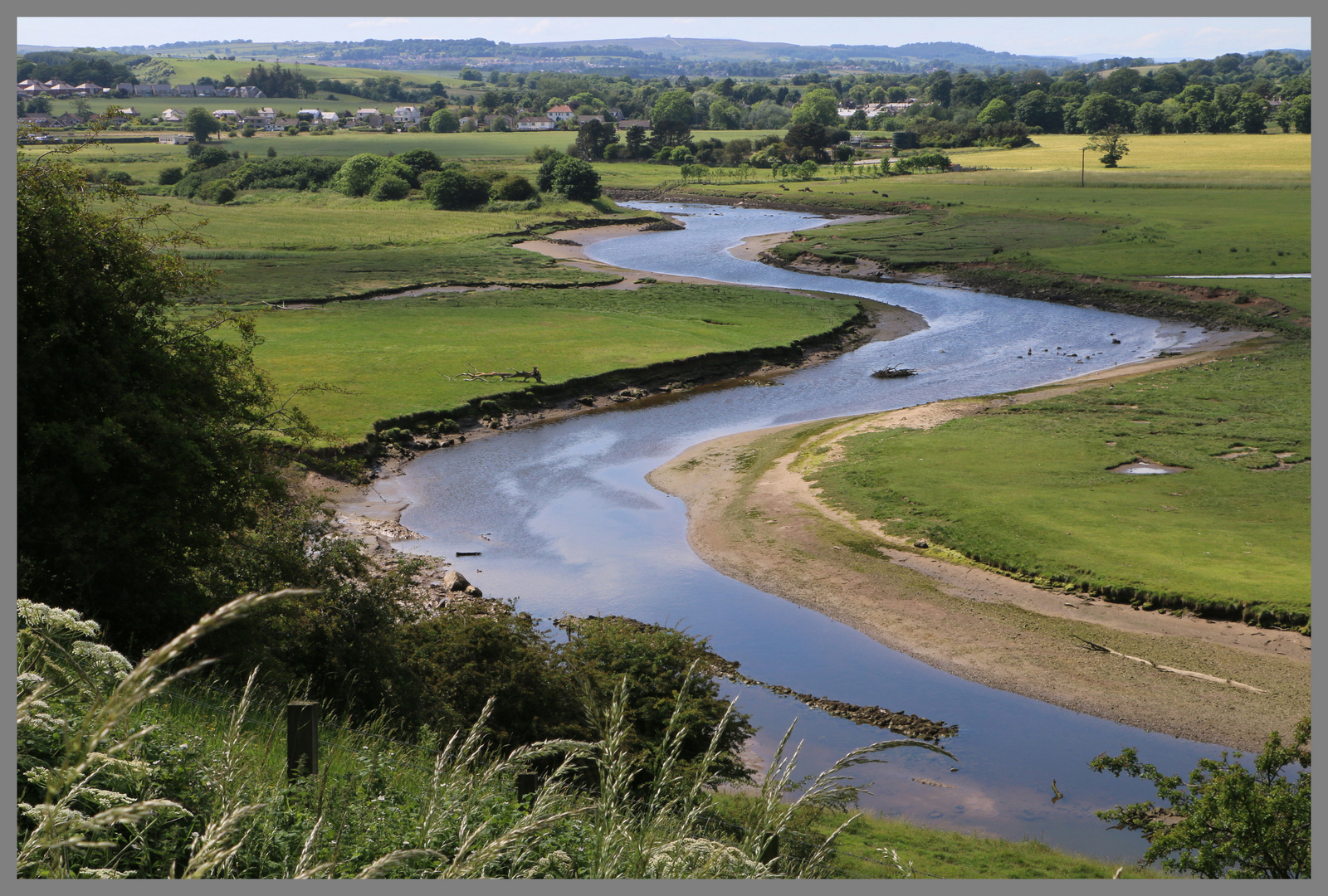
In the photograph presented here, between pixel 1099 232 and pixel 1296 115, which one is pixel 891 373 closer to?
pixel 1099 232

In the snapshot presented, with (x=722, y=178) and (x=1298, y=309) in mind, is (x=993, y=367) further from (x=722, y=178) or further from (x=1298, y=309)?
(x=722, y=178)

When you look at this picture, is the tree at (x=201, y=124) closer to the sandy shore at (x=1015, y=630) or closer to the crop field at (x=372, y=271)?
the crop field at (x=372, y=271)

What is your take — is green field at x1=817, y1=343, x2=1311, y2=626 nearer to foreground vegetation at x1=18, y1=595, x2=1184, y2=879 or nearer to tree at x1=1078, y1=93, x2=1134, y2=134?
foreground vegetation at x1=18, y1=595, x2=1184, y2=879

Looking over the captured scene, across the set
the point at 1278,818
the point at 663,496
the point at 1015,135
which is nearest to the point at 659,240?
the point at 663,496

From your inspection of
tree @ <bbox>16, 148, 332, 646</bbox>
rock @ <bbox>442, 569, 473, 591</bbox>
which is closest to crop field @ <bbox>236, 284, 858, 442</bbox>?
rock @ <bbox>442, 569, 473, 591</bbox>

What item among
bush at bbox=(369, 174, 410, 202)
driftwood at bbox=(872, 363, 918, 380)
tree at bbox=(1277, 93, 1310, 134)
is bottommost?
driftwood at bbox=(872, 363, 918, 380)

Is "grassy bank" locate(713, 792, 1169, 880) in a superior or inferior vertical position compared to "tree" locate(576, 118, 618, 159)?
inferior

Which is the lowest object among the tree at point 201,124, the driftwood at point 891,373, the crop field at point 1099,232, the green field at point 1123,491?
the green field at point 1123,491

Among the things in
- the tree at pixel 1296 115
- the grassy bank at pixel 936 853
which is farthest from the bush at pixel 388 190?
the tree at pixel 1296 115
